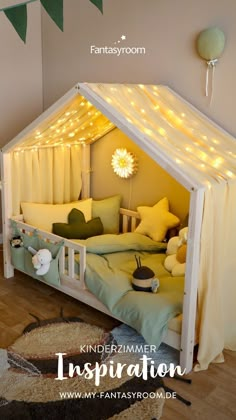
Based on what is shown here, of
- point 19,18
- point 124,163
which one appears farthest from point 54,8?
point 124,163

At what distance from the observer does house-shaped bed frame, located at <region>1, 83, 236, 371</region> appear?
214 cm

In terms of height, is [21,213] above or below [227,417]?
above

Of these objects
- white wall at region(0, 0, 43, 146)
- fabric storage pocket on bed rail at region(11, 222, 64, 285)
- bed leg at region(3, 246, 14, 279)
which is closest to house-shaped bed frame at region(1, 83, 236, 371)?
fabric storage pocket on bed rail at region(11, 222, 64, 285)

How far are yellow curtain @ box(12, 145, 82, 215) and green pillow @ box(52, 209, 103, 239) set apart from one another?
32 cm

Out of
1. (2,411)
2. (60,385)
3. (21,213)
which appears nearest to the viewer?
(2,411)

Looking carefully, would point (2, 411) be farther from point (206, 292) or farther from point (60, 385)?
point (206, 292)

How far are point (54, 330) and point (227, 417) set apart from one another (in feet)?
3.73

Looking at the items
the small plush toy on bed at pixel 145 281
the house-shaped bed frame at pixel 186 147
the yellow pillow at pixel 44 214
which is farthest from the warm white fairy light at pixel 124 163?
the small plush toy on bed at pixel 145 281

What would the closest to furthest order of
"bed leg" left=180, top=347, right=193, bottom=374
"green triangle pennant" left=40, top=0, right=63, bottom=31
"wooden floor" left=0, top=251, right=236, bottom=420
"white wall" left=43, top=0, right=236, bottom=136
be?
"green triangle pennant" left=40, top=0, right=63, bottom=31 < "wooden floor" left=0, top=251, right=236, bottom=420 < "bed leg" left=180, top=347, right=193, bottom=374 < "white wall" left=43, top=0, right=236, bottom=136

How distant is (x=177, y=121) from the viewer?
2.70 m

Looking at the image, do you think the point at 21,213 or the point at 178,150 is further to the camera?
the point at 21,213

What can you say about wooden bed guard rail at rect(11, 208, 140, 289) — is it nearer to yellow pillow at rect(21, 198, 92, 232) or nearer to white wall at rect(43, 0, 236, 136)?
yellow pillow at rect(21, 198, 92, 232)

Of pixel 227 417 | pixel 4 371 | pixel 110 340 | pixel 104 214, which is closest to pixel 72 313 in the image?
pixel 110 340

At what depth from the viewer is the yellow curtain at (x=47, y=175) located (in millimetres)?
3330
